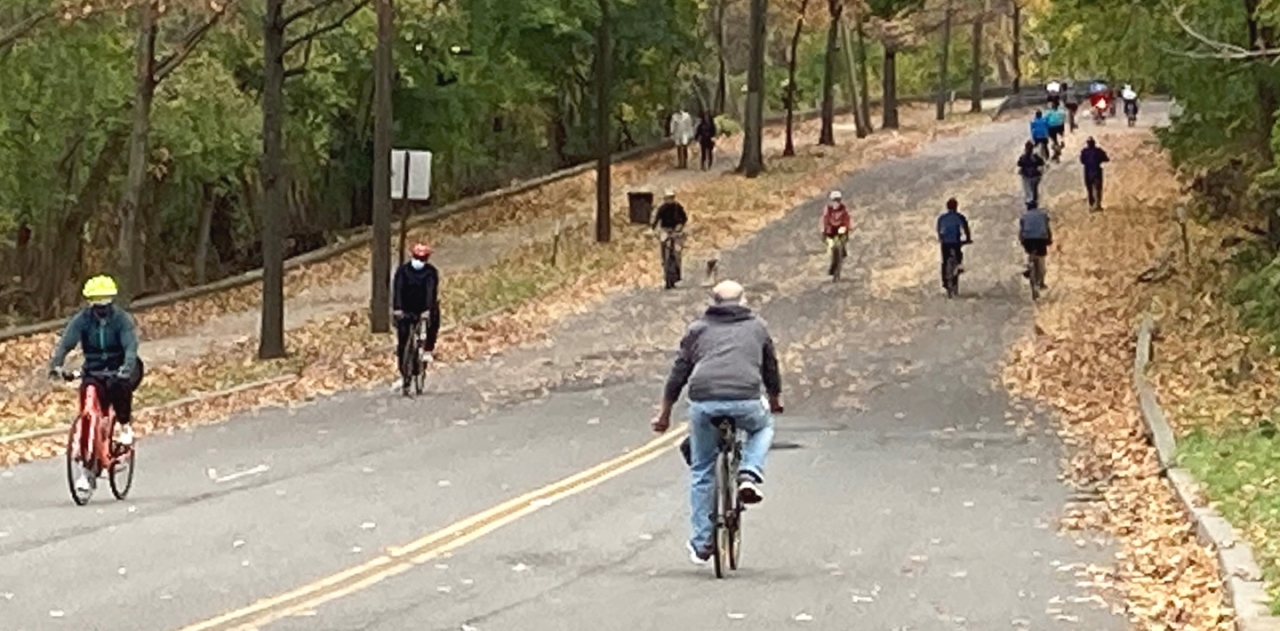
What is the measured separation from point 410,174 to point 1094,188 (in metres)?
19.0

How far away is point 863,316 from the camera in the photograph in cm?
3183

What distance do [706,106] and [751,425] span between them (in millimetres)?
52383

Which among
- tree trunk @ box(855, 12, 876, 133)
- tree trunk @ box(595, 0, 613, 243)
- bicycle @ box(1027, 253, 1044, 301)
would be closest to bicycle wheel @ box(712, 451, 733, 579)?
bicycle @ box(1027, 253, 1044, 301)

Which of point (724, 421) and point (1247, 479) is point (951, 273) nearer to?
point (1247, 479)

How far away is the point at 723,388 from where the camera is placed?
1202cm

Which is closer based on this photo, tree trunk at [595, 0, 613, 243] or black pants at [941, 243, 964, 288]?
black pants at [941, 243, 964, 288]

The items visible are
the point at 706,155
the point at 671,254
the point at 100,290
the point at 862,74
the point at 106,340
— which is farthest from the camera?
the point at 862,74

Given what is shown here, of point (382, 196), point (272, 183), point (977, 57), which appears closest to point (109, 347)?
point (272, 183)

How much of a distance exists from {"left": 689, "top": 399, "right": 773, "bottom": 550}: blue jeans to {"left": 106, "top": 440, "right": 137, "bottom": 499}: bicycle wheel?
5.73m

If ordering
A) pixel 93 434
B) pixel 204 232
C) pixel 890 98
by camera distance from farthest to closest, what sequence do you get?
pixel 890 98
pixel 204 232
pixel 93 434

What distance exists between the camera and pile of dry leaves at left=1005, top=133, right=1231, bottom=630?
11.8 metres

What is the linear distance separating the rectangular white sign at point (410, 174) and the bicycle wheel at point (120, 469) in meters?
14.2

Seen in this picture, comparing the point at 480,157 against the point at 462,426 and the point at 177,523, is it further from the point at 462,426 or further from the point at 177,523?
the point at 177,523

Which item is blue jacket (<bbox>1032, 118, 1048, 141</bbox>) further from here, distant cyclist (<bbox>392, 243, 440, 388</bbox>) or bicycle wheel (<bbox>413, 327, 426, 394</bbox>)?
distant cyclist (<bbox>392, 243, 440, 388</bbox>)
